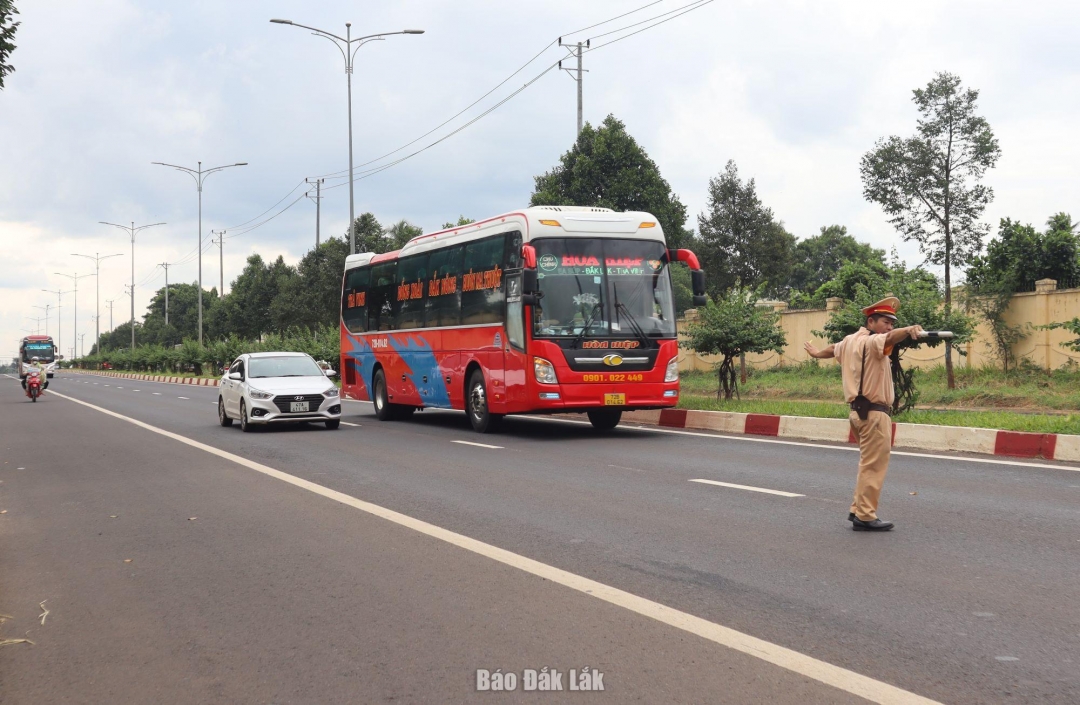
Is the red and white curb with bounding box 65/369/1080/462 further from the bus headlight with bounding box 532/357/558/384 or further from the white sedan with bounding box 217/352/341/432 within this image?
the white sedan with bounding box 217/352/341/432

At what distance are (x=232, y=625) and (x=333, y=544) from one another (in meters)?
2.16

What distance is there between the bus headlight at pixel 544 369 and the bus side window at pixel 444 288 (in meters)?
2.91

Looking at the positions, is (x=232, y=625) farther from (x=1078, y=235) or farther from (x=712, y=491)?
(x=1078, y=235)

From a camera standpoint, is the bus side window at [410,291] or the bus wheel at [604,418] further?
the bus side window at [410,291]

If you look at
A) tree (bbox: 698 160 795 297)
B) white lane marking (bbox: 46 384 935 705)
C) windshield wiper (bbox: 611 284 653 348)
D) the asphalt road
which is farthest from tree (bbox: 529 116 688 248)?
white lane marking (bbox: 46 384 935 705)

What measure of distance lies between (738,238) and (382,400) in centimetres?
4308

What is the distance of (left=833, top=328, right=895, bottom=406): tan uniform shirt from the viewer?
24.7ft

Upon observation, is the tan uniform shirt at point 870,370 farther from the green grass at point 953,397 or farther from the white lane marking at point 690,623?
the green grass at point 953,397

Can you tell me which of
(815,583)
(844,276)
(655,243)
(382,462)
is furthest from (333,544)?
(844,276)

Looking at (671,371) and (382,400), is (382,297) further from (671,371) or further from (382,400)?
(671,371)

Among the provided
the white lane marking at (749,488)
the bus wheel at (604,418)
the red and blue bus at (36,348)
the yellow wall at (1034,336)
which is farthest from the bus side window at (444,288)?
the red and blue bus at (36,348)

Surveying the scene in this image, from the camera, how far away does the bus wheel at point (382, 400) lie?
21.6m

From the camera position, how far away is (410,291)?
2019 centimetres

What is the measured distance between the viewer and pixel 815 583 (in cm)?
596
